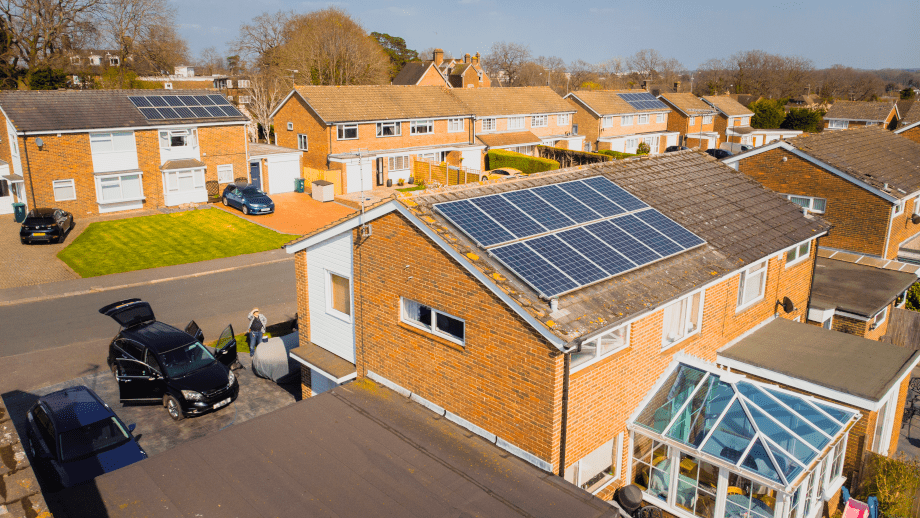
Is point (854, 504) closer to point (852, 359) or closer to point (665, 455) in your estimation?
point (852, 359)

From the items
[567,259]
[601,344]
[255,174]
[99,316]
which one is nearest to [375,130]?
[255,174]

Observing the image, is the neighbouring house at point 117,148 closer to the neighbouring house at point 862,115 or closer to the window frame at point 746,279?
the window frame at point 746,279

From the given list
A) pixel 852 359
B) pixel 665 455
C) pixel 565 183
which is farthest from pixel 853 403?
pixel 565 183

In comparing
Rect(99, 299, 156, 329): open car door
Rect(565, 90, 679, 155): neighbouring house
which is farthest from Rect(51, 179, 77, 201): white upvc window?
Rect(565, 90, 679, 155): neighbouring house

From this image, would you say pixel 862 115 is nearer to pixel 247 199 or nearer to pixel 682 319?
pixel 247 199

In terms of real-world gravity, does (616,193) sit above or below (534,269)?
above
